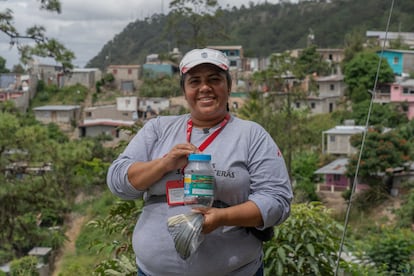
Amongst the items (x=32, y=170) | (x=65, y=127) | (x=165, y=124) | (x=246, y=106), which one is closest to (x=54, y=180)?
(x=32, y=170)

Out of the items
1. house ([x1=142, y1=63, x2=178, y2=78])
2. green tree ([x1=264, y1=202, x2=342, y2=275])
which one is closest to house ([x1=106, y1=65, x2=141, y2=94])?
house ([x1=142, y1=63, x2=178, y2=78])

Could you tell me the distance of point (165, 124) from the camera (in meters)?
1.44

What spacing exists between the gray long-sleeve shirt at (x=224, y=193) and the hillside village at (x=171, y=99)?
979 centimetres

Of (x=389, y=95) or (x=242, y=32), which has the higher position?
(x=242, y=32)

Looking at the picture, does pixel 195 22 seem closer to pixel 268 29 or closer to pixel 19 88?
pixel 19 88

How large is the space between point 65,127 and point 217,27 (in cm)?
1345

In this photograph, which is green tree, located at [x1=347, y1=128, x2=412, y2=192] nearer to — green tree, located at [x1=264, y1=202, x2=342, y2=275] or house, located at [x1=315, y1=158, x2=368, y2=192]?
house, located at [x1=315, y1=158, x2=368, y2=192]

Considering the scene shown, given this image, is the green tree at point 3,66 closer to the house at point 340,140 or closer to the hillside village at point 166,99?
the hillside village at point 166,99

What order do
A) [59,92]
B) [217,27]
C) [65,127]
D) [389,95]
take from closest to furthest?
[217,27] < [389,95] < [65,127] < [59,92]

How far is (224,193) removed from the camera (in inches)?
Answer: 52.0

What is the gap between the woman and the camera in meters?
1.31

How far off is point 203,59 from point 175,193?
30cm

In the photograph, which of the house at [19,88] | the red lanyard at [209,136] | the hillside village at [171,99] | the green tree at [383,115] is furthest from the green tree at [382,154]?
the house at [19,88]

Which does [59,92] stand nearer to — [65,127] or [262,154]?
[65,127]
